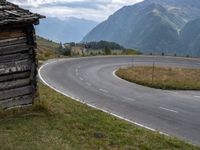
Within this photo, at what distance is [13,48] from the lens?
1803 cm

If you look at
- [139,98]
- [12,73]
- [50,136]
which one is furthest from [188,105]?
[50,136]

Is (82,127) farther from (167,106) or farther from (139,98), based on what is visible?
(139,98)

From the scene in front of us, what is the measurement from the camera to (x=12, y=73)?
59.5 feet

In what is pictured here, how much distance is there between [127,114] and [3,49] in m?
7.08

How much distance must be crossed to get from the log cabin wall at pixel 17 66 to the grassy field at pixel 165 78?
19023mm

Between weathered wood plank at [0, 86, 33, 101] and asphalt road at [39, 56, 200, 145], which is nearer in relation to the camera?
weathered wood plank at [0, 86, 33, 101]

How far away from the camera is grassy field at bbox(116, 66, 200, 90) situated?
36.6 metres

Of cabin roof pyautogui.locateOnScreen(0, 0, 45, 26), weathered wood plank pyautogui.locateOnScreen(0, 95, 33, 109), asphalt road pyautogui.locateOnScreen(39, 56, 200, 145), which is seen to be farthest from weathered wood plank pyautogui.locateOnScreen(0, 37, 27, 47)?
asphalt road pyautogui.locateOnScreen(39, 56, 200, 145)

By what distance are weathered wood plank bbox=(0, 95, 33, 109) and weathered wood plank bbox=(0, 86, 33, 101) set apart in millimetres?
120

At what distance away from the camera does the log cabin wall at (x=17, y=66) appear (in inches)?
701

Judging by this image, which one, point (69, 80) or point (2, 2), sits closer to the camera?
point (2, 2)

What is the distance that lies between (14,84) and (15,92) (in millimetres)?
304

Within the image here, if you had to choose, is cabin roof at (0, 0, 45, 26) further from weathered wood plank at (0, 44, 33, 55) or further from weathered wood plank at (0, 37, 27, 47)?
weathered wood plank at (0, 44, 33, 55)

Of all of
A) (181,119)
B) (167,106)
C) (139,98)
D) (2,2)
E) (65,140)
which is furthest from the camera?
(139,98)
